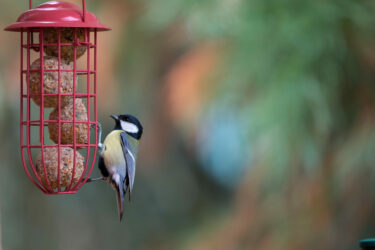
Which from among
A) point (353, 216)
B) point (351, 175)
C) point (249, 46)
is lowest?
point (353, 216)

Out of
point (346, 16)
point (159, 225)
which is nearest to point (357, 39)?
point (346, 16)

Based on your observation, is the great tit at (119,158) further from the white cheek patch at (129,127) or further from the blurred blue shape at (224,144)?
the blurred blue shape at (224,144)

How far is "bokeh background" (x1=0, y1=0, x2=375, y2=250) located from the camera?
4.77m

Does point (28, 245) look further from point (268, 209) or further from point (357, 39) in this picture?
point (357, 39)

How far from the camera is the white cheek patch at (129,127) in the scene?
2.64m

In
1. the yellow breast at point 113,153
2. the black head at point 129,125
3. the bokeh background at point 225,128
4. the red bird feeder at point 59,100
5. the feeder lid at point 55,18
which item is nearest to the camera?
the feeder lid at point 55,18

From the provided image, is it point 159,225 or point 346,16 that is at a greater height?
point 346,16

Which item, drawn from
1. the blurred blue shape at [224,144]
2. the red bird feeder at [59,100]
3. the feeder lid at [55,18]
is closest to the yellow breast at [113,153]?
the red bird feeder at [59,100]

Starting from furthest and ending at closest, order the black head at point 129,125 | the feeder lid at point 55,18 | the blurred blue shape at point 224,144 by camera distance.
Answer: the blurred blue shape at point 224,144
the black head at point 129,125
the feeder lid at point 55,18

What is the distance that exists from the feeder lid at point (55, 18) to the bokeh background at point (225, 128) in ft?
8.68

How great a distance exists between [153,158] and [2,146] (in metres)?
1.22

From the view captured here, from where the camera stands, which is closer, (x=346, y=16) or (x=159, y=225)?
(x=346, y=16)

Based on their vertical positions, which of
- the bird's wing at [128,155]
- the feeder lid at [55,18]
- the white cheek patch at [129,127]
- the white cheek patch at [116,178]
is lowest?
the white cheek patch at [116,178]

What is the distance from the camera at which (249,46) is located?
4.89 m
